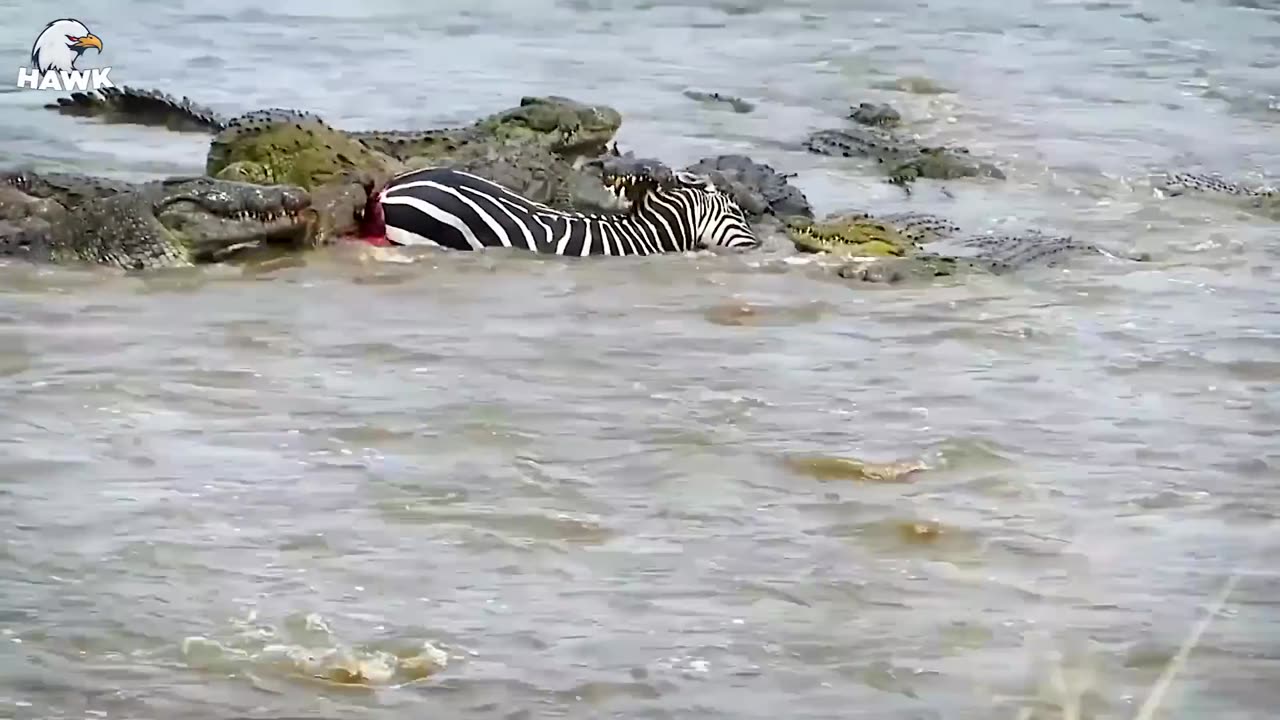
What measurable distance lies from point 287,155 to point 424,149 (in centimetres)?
117

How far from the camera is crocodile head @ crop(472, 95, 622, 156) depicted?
10.6m

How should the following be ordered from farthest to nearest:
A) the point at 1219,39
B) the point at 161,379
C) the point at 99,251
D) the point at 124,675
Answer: the point at 1219,39 < the point at 99,251 < the point at 161,379 < the point at 124,675

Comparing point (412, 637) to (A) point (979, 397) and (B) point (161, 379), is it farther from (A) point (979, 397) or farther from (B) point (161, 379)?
(A) point (979, 397)

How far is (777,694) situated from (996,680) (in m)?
0.49

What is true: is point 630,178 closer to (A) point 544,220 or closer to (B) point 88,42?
(A) point 544,220

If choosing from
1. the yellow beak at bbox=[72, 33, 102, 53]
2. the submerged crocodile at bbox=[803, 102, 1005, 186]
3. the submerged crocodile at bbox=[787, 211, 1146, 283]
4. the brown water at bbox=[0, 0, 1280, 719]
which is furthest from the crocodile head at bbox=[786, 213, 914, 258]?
the yellow beak at bbox=[72, 33, 102, 53]

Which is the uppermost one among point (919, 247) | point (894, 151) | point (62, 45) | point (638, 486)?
point (62, 45)

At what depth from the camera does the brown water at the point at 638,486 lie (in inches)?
139

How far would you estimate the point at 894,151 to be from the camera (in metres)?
11.8

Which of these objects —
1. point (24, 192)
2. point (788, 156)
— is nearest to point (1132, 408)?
point (24, 192)

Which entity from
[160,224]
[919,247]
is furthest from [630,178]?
[160,224]

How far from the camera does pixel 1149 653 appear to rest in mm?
3695

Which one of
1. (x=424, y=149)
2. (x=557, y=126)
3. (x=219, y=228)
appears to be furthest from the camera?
(x=557, y=126)

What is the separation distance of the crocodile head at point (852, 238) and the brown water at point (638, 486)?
40cm
